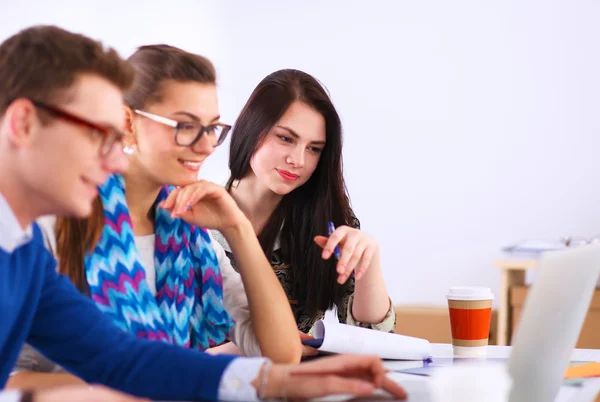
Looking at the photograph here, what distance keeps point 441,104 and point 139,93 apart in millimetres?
2696

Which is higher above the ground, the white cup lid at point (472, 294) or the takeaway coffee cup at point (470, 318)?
the white cup lid at point (472, 294)

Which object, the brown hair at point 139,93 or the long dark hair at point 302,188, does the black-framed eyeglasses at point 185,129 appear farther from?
the long dark hair at point 302,188

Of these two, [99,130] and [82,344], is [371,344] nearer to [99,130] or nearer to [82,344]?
[82,344]

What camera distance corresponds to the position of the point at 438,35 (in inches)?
160

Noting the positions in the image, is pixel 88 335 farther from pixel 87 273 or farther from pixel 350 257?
pixel 350 257

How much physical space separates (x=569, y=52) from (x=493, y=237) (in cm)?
97

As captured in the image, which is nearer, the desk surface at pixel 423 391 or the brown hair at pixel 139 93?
the desk surface at pixel 423 391

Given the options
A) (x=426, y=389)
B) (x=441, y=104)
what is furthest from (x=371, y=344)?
(x=441, y=104)

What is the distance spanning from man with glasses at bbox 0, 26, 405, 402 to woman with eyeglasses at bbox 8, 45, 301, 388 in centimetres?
27

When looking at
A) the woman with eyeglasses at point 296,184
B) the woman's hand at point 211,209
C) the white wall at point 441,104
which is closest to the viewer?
the woman's hand at point 211,209

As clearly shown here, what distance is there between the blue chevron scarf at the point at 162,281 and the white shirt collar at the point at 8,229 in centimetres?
42

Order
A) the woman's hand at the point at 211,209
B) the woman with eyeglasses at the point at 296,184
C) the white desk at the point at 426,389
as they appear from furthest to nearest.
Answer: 1. the woman with eyeglasses at the point at 296,184
2. the woman's hand at the point at 211,209
3. the white desk at the point at 426,389

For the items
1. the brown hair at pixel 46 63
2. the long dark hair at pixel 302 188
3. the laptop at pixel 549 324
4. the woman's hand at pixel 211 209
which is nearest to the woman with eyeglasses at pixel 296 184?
the long dark hair at pixel 302 188

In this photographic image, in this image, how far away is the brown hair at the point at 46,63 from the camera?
3.54ft
